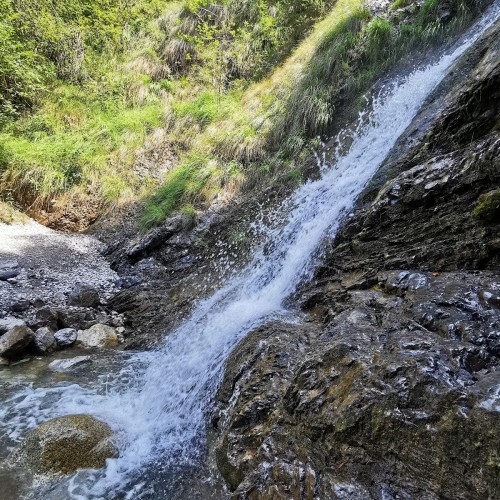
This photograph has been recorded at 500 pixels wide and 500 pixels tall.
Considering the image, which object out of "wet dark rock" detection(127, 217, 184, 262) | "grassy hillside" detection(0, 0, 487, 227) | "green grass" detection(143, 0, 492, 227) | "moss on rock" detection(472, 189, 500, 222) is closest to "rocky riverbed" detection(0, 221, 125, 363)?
"wet dark rock" detection(127, 217, 184, 262)

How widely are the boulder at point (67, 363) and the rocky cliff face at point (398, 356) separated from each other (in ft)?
8.35

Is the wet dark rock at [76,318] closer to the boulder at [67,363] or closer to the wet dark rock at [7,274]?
the boulder at [67,363]

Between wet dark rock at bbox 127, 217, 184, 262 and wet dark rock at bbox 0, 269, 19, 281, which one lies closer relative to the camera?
wet dark rock at bbox 0, 269, 19, 281

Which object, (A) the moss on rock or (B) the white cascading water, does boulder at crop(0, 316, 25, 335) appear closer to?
(B) the white cascading water

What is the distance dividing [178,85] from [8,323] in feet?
30.7

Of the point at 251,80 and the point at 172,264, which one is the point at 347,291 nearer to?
the point at 172,264

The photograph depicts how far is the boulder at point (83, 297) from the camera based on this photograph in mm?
6414

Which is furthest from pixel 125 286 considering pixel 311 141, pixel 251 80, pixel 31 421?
pixel 251 80

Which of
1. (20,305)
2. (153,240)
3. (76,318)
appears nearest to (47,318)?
(76,318)

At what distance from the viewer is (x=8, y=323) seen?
5.48m

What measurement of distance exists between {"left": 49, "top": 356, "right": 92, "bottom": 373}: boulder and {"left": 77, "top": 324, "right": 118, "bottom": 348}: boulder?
1.29 ft

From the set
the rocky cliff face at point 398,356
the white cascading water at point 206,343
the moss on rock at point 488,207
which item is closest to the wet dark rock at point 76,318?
the white cascading water at point 206,343

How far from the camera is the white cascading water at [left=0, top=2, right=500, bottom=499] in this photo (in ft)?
11.3

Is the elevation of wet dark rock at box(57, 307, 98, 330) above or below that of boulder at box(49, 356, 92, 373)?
above
